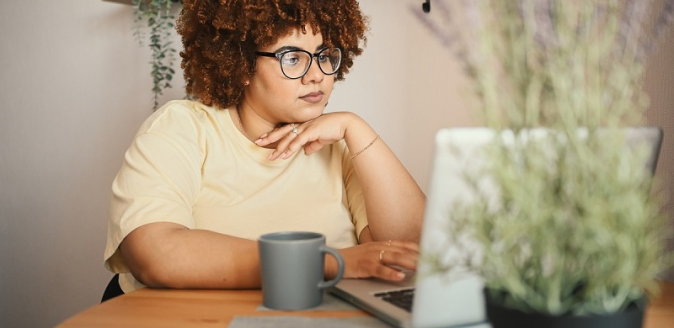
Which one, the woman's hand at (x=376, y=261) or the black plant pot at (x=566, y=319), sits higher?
the black plant pot at (x=566, y=319)

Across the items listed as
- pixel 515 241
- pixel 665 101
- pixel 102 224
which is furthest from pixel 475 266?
pixel 102 224

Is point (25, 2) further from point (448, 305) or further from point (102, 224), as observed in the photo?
point (448, 305)

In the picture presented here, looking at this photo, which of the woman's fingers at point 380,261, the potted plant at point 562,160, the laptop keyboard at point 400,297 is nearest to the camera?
the potted plant at point 562,160

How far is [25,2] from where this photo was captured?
229 centimetres

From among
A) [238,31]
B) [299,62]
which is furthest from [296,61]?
[238,31]

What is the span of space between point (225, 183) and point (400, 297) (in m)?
0.67

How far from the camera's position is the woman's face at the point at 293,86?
148cm

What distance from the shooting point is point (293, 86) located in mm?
1478

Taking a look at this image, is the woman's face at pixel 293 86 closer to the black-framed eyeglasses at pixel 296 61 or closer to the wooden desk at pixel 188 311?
the black-framed eyeglasses at pixel 296 61

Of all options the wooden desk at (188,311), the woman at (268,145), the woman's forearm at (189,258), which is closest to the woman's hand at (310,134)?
the woman at (268,145)

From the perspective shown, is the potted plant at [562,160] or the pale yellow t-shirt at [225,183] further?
the pale yellow t-shirt at [225,183]

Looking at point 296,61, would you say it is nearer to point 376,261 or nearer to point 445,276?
point 376,261

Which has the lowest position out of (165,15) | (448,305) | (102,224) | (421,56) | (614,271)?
(102,224)

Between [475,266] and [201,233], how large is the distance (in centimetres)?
71
